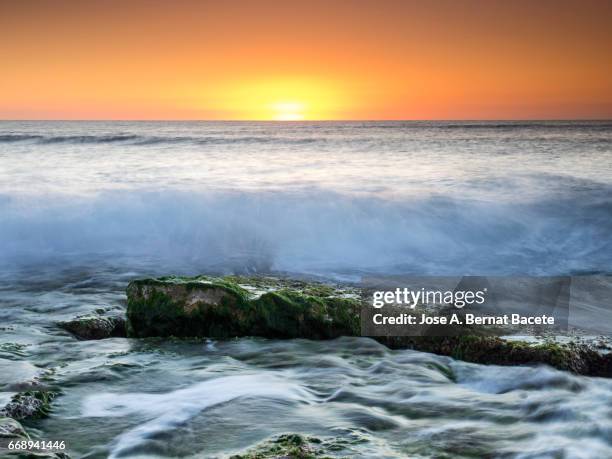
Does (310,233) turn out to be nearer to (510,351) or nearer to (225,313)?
(225,313)

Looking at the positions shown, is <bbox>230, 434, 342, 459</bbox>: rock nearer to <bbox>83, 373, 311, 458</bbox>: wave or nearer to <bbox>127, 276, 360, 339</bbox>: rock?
<bbox>83, 373, 311, 458</bbox>: wave

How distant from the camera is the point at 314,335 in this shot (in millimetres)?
5617

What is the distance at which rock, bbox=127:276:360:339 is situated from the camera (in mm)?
5559

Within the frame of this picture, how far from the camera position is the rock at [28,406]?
379 centimetres

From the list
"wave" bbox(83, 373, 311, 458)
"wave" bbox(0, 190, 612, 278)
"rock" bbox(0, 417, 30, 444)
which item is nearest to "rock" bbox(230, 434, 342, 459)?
"wave" bbox(83, 373, 311, 458)

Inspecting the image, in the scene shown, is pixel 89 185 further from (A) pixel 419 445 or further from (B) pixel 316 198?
(A) pixel 419 445

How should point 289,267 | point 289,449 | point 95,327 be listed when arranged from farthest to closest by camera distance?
1. point 289,267
2. point 95,327
3. point 289,449

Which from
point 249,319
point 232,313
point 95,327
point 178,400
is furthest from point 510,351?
point 95,327

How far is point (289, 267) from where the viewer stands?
996cm

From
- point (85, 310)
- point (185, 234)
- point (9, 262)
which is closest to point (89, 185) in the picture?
point (185, 234)

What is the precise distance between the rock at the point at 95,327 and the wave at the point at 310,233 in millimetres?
3690

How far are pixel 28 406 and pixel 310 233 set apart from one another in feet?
27.4

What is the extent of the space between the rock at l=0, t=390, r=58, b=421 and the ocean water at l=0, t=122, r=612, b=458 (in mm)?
89

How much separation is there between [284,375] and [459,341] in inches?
63.3
